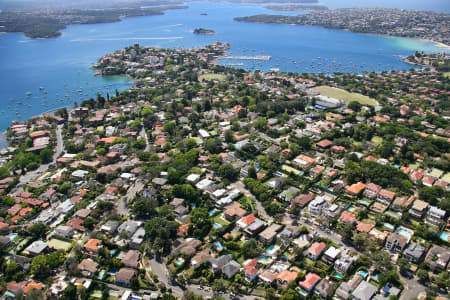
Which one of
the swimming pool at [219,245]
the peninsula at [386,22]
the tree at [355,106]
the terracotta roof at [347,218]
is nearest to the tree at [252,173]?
the terracotta roof at [347,218]

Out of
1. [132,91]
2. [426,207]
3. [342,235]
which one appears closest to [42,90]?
[132,91]

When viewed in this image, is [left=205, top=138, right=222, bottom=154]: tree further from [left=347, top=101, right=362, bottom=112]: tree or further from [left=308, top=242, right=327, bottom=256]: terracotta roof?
Result: [left=347, top=101, right=362, bottom=112]: tree

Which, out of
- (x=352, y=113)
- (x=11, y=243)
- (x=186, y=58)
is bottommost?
(x=11, y=243)

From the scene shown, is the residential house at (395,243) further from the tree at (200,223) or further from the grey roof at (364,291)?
the tree at (200,223)

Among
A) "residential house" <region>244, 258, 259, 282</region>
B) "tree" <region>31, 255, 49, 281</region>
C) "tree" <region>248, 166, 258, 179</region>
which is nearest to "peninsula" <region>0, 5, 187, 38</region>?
"tree" <region>248, 166, 258, 179</region>

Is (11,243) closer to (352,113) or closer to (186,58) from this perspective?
(352,113)

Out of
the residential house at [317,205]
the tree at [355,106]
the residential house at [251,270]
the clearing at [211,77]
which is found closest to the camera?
the residential house at [251,270]
